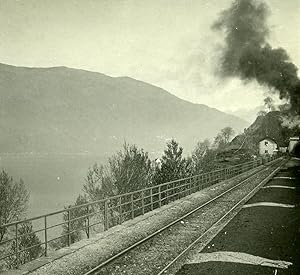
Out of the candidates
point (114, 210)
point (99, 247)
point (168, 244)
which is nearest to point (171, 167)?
point (114, 210)

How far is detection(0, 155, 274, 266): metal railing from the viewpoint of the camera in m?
9.94

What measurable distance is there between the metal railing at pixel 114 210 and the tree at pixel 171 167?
1041 mm

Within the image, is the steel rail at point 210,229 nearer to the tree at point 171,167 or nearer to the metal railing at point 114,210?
the metal railing at point 114,210

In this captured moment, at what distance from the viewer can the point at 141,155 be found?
43.2 meters

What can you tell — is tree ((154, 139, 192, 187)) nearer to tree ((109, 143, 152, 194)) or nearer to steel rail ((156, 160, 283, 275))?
tree ((109, 143, 152, 194))

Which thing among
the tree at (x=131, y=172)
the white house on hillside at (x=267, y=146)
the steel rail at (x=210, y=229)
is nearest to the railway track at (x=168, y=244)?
the steel rail at (x=210, y=229)

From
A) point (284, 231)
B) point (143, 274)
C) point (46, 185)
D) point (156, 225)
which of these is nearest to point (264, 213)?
point (284, 231)

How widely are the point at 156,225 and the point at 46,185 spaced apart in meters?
86.6

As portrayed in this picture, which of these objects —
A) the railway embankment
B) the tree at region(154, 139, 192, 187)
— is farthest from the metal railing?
the tree at region(154, 139, 192, 187)

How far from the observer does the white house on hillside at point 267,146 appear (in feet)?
307

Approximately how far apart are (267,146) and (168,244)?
89540 millimetres

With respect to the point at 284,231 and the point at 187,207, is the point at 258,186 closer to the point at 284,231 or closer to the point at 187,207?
the point at 187,207

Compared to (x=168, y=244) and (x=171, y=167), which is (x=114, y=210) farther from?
(x=168, y=244)

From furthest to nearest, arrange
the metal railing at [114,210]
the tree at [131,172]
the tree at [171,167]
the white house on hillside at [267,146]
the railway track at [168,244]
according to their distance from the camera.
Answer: the white house on hillside at [267,146], the tree at [171,167], the tree at [131,172], the metal railing at [114,210], the railway track at [168,244]
